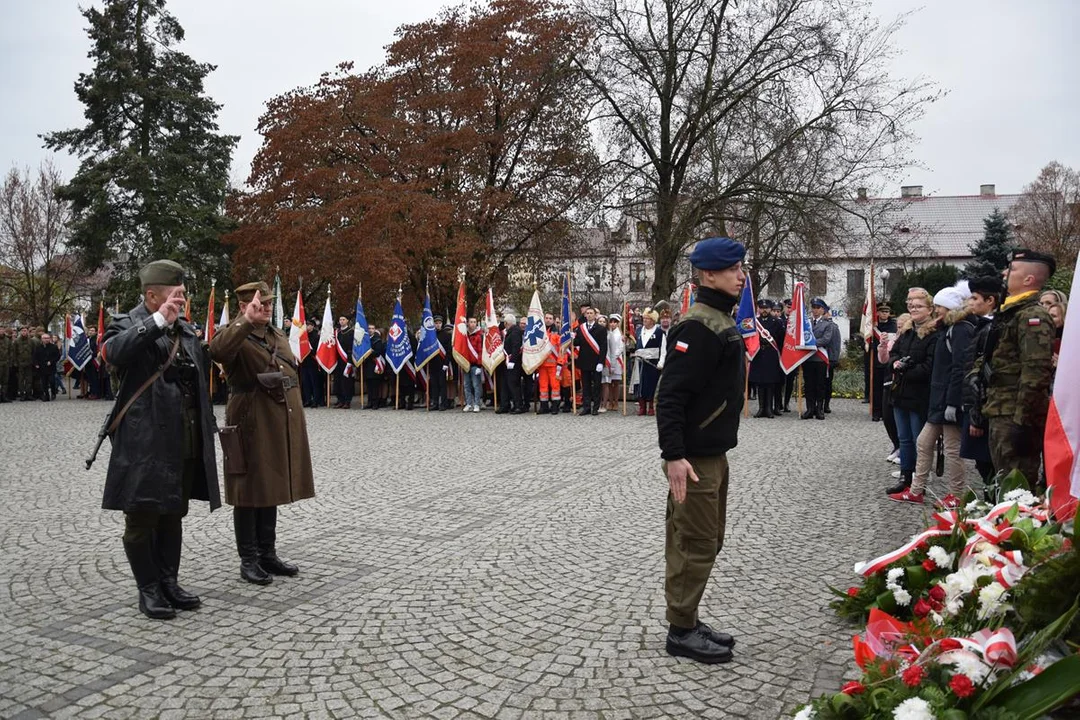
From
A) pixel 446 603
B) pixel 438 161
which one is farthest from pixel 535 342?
pixel 446 603

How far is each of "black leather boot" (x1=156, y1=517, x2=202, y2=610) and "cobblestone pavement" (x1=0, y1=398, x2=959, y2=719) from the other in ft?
0.36

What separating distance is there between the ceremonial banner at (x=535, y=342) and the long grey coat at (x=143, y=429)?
12.0 meters

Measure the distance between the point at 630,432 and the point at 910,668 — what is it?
10.4m

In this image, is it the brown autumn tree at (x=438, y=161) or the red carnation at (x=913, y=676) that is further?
the brown autumn tree at (x=438, y=161)

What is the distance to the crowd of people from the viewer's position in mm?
5273

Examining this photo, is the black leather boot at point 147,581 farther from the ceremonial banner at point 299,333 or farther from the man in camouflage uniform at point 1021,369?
the ceremonial banner at point 299,333

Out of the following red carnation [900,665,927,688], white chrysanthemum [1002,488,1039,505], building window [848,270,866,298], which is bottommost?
red carnation [900,665,927,688]

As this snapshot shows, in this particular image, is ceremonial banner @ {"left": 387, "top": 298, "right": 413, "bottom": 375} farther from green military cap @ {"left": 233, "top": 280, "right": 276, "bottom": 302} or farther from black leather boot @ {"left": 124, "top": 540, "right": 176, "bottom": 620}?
black leather boot @ {"left": 124, "top": 540, "right": 176, "bottom": 620}

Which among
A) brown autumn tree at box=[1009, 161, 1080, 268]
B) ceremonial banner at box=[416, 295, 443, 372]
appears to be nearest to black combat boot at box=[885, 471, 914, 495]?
ceremonial banner at box=[416, 295, 443, 372]

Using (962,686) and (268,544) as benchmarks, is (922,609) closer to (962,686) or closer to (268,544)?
(962,686)

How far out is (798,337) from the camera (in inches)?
583

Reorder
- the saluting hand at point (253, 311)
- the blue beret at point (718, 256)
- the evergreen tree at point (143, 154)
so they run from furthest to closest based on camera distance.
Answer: the evergreen tree at point (143, 154) < the saluting hand at point (253, 311) < the blue beret at point (718, 256)

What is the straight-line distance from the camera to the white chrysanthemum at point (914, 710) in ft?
8.00

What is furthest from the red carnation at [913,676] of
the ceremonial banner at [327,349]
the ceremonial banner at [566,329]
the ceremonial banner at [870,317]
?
the ceremonial banner at [327,349]
